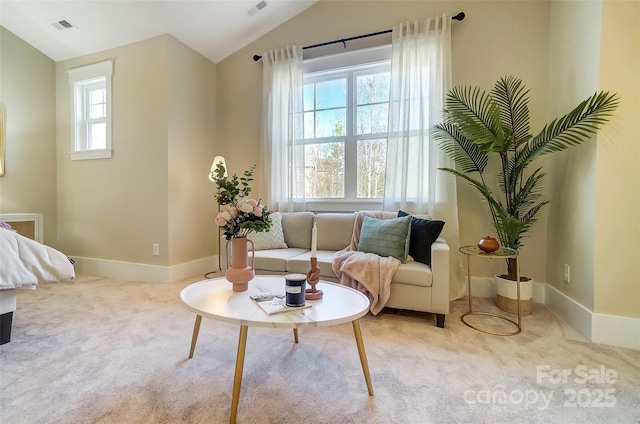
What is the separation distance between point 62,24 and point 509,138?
4.66 metres

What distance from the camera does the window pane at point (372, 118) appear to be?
309 centimetres

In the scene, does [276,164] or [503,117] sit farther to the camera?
[276,164]

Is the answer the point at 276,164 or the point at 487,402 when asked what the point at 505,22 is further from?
the point at 487,402

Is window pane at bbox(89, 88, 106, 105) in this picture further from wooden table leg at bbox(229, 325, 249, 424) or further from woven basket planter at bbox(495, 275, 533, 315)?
woven basket planter at bbox(495, 275, 533, 315)

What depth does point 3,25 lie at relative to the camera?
3291 millimetres

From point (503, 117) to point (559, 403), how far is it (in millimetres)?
2156

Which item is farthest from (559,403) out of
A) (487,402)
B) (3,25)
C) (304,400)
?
(3,25)

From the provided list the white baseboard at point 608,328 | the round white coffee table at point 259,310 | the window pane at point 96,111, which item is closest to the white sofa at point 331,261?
the round white coffee table at point 259,310

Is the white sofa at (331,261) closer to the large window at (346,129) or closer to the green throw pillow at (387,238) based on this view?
the green throw pillow at (387,238)

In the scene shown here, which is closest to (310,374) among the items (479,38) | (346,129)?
(346,129)

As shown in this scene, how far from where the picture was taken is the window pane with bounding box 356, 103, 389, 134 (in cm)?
309

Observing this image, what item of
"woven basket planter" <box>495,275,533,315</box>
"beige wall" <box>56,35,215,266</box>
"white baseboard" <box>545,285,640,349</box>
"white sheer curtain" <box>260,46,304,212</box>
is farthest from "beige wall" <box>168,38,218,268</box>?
"white baseboard" <box>545,285,640,349</box>

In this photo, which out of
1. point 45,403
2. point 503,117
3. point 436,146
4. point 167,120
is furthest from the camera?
point 167,120

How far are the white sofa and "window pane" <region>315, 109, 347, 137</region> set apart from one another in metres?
0.98
